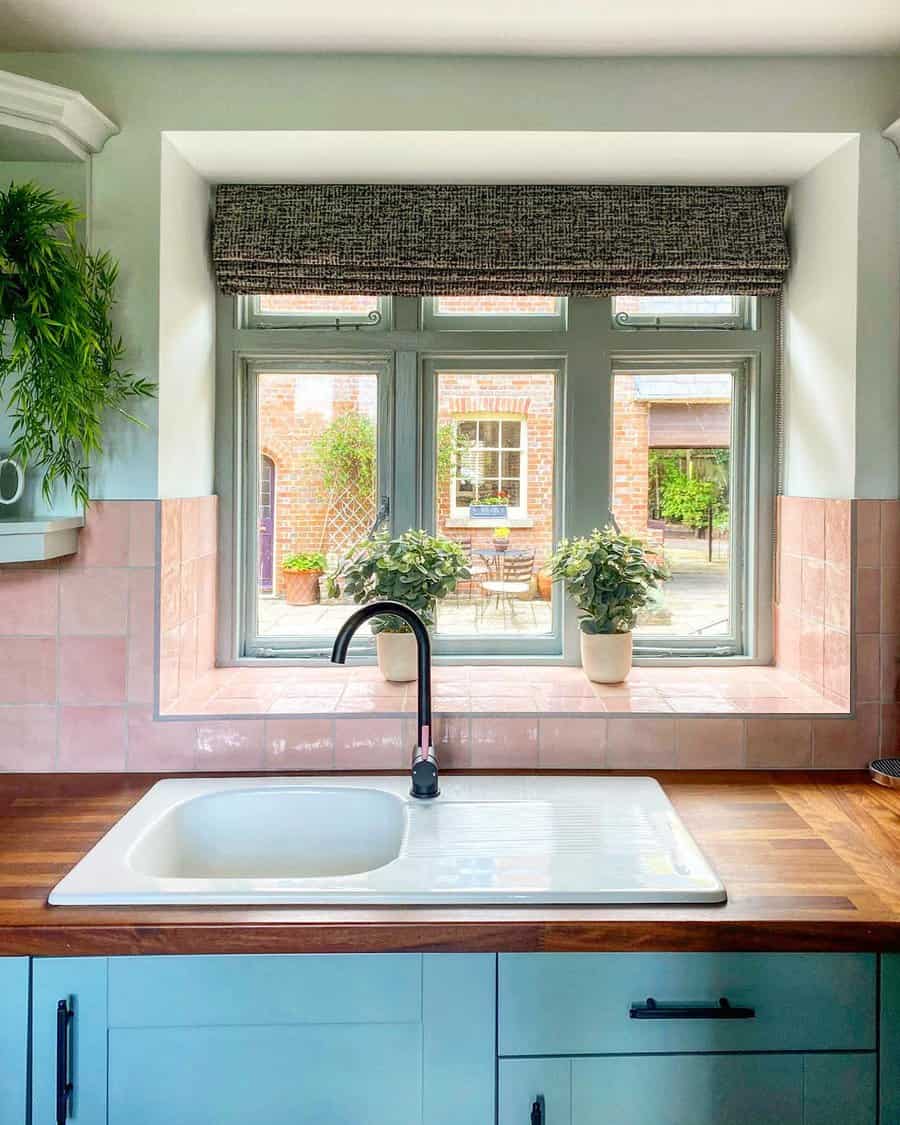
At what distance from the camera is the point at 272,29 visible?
1807mm

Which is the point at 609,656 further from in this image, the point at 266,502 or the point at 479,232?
the point at 479,232

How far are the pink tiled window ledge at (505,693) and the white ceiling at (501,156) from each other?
125cm

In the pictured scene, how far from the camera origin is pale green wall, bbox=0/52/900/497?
6.23 feet

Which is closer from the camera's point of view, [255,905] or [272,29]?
[255,905]

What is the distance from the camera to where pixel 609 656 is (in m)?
2.21

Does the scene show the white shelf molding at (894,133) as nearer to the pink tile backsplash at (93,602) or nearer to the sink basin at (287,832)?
the sink basin at (287,832)

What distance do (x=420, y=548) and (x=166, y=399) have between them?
69 centimetres

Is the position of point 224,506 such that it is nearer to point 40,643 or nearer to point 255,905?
point 40,643

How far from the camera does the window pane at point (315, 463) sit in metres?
2.41

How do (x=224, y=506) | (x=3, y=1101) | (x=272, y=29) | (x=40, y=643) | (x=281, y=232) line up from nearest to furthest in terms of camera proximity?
(x=3, y=1101) → (x=272, y=29) → (x=40, y=643) → (x=281, y=232) → (x=224, y=506)

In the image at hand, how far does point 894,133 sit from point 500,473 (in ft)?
3.88

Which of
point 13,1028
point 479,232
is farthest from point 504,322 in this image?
point 13,1028

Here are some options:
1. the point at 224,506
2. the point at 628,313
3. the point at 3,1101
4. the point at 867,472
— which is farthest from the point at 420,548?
the point at 3,1101

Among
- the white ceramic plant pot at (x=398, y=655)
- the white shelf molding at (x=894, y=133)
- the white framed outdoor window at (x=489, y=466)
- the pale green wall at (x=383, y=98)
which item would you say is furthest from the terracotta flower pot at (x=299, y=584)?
the white shelf molding at (x=894, y=133)
